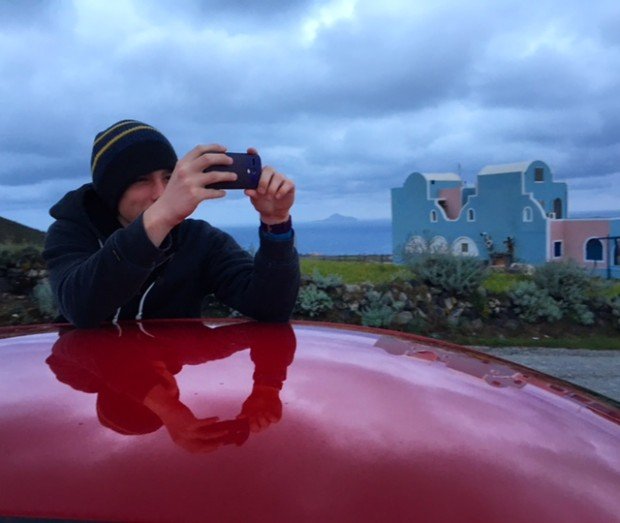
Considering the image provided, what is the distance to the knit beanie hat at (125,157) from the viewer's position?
246cm

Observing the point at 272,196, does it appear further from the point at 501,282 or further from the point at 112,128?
the point at 501,282

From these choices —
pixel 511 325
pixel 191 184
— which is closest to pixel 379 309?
pixel 511 325

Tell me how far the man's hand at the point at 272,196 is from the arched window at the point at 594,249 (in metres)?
20.8

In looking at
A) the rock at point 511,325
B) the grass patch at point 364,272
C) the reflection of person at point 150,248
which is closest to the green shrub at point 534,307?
the rock at point 511,325

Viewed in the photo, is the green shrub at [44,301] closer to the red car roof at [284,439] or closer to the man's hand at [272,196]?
the man's hand at [272,196]

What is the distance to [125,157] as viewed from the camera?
2.46 m

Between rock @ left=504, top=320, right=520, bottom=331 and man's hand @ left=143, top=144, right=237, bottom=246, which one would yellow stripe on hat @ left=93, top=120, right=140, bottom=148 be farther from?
rock @ left=504, top=320, right=520, bottom=331

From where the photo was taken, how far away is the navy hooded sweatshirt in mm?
2006

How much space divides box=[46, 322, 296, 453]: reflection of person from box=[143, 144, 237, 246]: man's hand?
30 cm

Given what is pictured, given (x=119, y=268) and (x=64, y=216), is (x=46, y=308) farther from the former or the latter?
(x=119, y=268)

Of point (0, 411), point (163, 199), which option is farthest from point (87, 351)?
point (163, 199)

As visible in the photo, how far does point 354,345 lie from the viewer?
70.7 inches

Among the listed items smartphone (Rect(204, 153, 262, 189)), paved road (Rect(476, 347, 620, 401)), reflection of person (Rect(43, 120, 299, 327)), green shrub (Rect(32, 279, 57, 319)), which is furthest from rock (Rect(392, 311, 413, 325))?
smartphone (Rect(204, 153, 262, 189))

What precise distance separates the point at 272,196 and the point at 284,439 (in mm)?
1160
